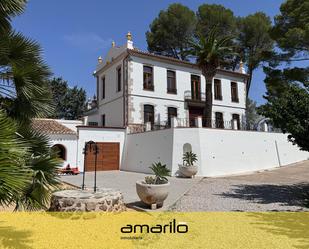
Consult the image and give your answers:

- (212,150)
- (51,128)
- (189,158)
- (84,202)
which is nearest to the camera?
(84,202)

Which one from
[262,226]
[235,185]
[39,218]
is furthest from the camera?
[235,185]

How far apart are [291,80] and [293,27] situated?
364 centimetres

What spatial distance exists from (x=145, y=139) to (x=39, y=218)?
1275 centimetres

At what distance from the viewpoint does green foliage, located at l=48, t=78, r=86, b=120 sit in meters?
37.9

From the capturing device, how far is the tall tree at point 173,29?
100 ft

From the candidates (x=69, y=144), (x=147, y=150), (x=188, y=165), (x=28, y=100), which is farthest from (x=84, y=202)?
(x=69, y=144)

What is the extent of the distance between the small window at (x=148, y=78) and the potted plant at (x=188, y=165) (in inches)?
306

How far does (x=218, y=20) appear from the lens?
101 ft

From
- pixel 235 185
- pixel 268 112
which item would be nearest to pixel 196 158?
pixel 235 185

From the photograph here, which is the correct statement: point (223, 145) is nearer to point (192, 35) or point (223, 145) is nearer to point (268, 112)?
point (268, 112)

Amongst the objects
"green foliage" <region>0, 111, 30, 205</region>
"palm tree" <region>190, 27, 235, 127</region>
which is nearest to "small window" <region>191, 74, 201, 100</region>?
"palm tree" <region>190, 27, 235, 127</region>

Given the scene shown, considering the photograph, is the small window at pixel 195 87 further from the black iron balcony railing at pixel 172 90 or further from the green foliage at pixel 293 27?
the green foliage at pixel 293 27

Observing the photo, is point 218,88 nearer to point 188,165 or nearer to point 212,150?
point 212,150

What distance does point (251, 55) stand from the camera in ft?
98.9
